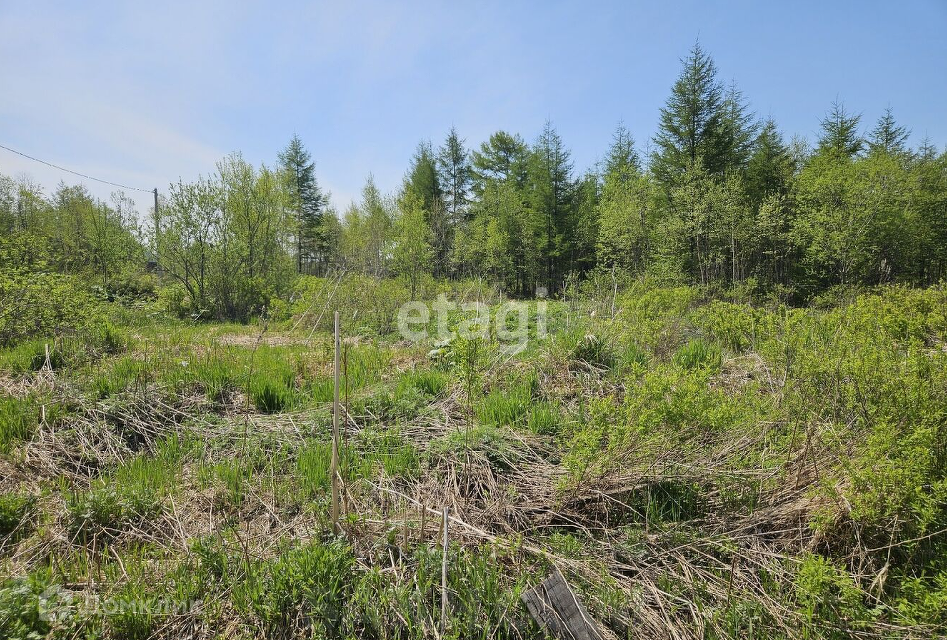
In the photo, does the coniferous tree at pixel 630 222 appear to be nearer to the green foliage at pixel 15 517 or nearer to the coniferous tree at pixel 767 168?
the coniferous tree at pixel 767 168

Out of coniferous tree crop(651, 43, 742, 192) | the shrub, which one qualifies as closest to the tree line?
coniferous tree crop(651, 43, 742, 192)

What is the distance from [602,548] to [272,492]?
2.22 meters

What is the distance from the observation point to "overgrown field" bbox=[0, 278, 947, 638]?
1845 mm

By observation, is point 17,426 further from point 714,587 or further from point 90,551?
point 714,587

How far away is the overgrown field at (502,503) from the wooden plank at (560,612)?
0.35 ft

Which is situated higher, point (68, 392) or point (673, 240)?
point (673, 240)

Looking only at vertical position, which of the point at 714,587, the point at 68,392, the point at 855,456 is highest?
the point at 68,392

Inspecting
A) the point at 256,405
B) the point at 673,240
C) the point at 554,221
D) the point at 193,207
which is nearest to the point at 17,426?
the point at 256,405

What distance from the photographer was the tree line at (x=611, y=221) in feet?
54.4

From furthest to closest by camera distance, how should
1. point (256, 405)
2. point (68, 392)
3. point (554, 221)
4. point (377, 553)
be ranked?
point (554, 221)
point (256, 405)
point (68, 392)
point (377, 553)

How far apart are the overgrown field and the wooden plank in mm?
108

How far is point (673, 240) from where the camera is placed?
20016mm

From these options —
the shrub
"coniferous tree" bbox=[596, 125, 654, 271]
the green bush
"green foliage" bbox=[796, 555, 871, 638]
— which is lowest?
"green foliage" bbox=[796, 555, 871, 638]

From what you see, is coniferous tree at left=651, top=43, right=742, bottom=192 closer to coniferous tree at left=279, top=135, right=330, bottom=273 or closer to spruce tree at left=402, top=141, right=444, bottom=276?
spruce tree at left=402, top=141, right=444, bottom=276
